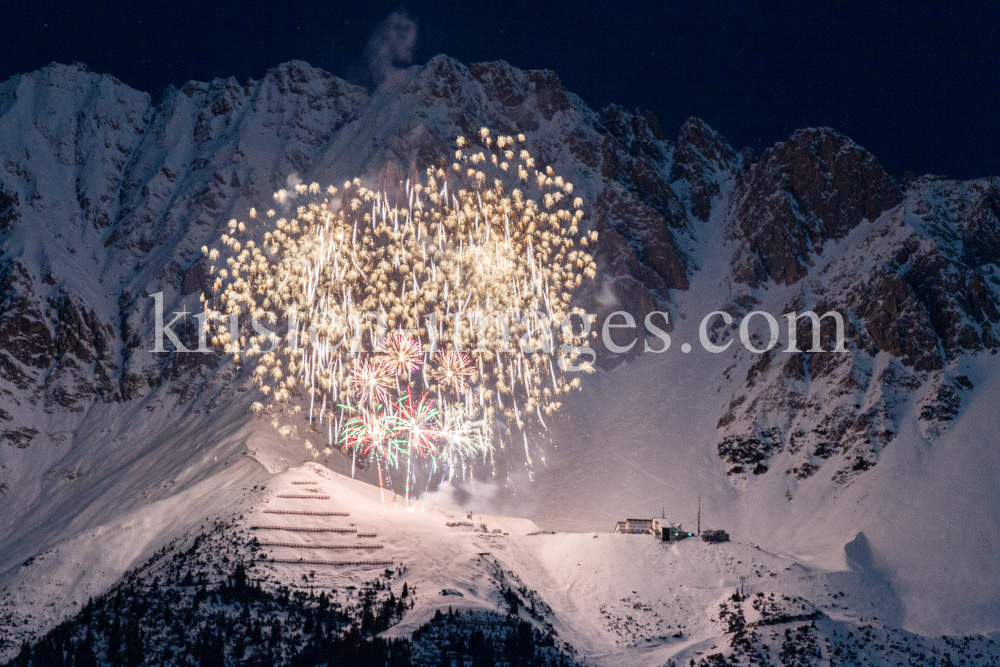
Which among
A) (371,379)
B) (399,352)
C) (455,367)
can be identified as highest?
(399,352)

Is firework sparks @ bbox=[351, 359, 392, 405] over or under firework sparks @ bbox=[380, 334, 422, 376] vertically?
under

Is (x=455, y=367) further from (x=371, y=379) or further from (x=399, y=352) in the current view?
(x=371, y=379)

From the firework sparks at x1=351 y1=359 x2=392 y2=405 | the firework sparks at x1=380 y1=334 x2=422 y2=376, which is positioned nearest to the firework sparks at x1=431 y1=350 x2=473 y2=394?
the firework sparks at x1=380 y1=334 x2=422 y2=376

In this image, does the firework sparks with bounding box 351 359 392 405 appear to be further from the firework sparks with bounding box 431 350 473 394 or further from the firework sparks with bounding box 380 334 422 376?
the firework sparks with bounding box 431 350 473 394

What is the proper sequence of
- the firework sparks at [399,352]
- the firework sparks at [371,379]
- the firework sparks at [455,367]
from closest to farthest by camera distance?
the firework sparks at [399,352] < the firework sparks at [455,367] < the firework sparks at [371,379]

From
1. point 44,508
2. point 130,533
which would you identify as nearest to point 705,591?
point 130,533

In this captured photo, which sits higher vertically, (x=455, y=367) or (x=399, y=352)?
(x=399, y=352)

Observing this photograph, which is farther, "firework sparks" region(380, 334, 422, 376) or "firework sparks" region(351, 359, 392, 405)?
"firework sparks" region(351, 359, 392, 405)

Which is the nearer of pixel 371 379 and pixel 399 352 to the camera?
pixel 399 352

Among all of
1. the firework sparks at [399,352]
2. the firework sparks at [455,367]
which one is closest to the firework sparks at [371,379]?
the firework sparks at [399,352]

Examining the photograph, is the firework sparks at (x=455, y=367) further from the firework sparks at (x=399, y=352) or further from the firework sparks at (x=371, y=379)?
the firework sparks at (x=371, y=379)

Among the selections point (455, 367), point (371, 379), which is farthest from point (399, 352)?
point (371, 379)

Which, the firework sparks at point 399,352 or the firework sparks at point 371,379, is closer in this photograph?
the firework sparks at point 399,352
